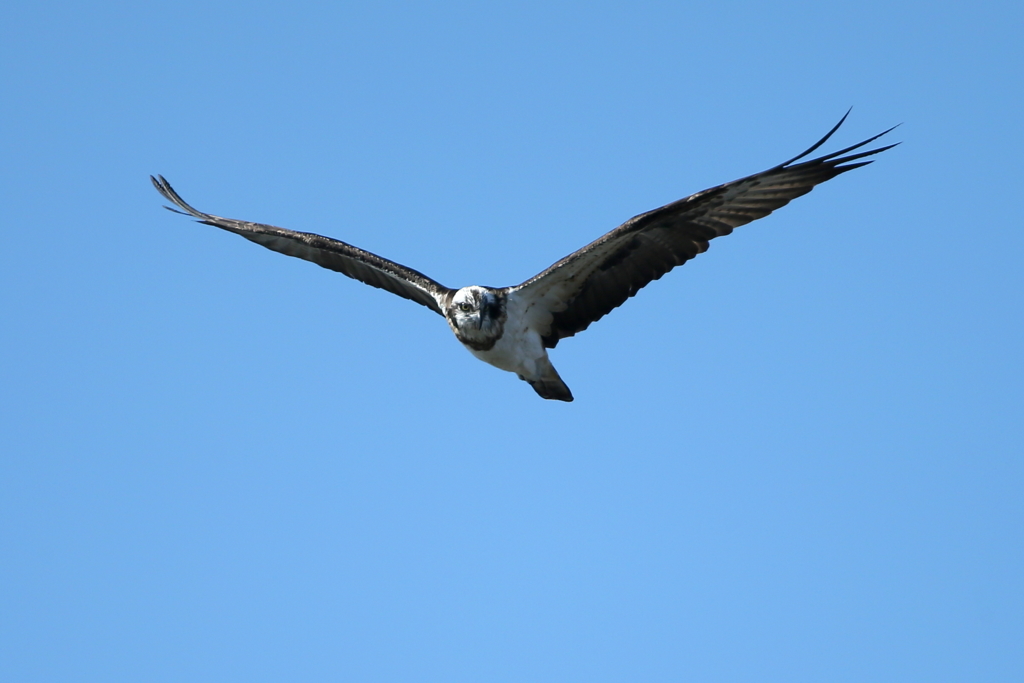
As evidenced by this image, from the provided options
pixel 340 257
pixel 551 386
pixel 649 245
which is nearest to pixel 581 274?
pixel 649 245

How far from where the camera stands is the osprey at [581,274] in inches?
440

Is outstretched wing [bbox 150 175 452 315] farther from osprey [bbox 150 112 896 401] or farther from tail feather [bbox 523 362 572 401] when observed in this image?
tail feather [bbox 523 362 572 401]

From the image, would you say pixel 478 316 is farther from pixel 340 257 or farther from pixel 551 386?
pixel 340 257

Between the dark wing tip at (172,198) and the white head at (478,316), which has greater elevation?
the dark wing tip at (172,198)

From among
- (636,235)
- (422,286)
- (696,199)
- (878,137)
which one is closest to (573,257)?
(636,235)

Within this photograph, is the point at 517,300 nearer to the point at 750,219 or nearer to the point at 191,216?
the point at 750,219

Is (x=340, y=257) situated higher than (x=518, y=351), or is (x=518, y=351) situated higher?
(x=340, y=257)

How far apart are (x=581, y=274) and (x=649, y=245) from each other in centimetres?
86

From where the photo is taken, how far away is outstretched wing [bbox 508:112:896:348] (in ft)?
36.3

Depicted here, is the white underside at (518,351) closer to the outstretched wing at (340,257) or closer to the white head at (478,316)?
the white head at (478,316)

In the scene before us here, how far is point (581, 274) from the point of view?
40.1 feet

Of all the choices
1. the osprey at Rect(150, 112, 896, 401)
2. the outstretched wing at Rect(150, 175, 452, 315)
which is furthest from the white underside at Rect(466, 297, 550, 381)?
the outstretched wing at Rect(150, 175, 452, 315)

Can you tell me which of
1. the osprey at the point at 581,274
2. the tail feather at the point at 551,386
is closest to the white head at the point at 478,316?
the osprey at the point at 581,274

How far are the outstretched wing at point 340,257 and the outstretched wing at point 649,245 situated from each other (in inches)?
56.5
